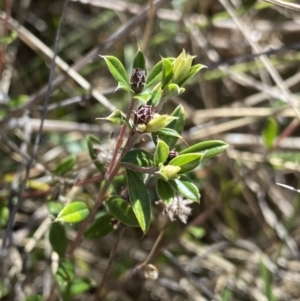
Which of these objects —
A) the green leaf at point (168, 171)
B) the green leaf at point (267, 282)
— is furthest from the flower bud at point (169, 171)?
the green leaf at point (267, 282)

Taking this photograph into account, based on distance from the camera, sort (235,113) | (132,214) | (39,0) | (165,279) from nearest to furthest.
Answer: (132,214), (165,279), (235,113), (39,0)

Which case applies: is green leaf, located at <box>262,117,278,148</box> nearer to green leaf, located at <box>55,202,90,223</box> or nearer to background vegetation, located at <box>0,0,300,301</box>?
background vegetation, located at <box>0,0,300,301</box>

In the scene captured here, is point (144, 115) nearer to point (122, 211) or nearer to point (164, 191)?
point (164, 191)

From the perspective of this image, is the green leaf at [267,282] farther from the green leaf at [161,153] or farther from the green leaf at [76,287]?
the green leaf at [161,153]

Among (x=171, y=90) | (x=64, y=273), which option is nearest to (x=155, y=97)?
(x=171, y=90)

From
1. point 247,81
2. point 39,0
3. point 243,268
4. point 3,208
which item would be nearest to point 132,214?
point 3,208

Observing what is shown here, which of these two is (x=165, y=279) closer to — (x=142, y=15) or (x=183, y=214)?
(x=183, y=214)
